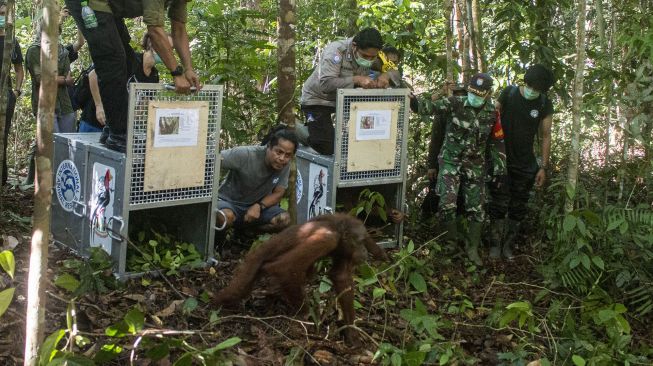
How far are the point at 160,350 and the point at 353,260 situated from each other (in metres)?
1.48

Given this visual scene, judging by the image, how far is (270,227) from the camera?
6.46 metres

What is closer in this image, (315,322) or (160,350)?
(160,350)

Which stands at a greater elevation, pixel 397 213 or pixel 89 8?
pixel 89 8

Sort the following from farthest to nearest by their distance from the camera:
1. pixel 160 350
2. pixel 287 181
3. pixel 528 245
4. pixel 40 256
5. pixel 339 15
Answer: pixel 339 15 → pixel 528 245 → pixel 287 181 → pixel 160 350 → pixel 40 256

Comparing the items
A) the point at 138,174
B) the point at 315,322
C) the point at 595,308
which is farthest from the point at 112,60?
the point at 595,308

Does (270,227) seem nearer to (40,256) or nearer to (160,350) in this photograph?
(160,350)

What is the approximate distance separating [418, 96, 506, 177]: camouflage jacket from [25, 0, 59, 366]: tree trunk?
4.52 metres

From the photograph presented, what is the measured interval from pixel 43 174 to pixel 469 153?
4.72 m

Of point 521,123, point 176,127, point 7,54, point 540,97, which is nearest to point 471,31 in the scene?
point 540,97

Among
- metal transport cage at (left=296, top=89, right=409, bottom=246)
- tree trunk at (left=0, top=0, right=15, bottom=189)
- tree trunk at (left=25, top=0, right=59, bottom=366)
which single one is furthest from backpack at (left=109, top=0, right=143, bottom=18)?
tree trunk at (left=25, top=0, right=59, bottom=366)

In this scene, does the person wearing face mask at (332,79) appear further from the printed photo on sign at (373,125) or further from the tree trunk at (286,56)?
the tree trunk at (286,56)

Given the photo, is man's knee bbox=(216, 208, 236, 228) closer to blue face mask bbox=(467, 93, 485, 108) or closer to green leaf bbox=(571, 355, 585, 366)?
blue face mask bbox=(467, 93, 485, 108)

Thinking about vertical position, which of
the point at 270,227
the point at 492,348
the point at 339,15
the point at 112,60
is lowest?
the point at 492,348

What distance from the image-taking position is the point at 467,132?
23.6 ft
